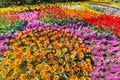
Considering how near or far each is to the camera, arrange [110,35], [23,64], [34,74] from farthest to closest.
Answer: [110,35] < [23,64] < [34,74]

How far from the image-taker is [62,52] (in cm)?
837

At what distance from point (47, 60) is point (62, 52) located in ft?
2.12

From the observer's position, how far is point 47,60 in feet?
25.8

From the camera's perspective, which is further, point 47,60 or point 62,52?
point 62,52

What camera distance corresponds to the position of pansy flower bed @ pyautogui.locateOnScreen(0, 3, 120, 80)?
24.3ft

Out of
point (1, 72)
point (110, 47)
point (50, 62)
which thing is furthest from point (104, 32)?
point (1, 72)

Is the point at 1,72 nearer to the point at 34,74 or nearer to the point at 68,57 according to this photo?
the point at 34,74

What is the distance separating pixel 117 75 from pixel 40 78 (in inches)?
69.1

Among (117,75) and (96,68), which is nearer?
(117,75)

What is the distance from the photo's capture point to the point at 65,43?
8.96 meters

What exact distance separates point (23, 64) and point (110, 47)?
105 inches

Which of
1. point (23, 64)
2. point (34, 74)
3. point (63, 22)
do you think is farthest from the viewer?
point (63, 22)

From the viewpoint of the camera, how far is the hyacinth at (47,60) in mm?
7318

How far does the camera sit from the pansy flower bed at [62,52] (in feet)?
24.3
